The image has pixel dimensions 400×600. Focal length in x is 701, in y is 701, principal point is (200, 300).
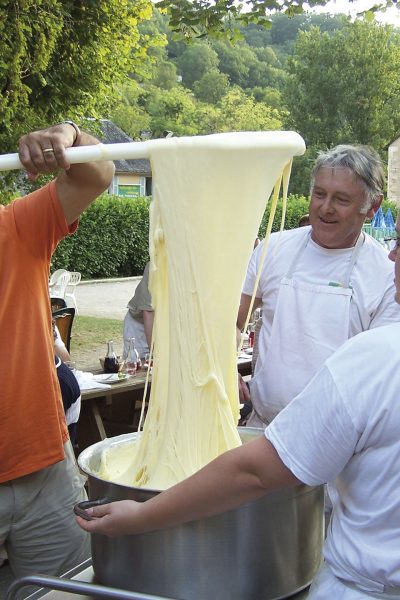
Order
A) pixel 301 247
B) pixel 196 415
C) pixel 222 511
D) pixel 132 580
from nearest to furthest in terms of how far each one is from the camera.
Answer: pixel 222 511 < pixel 132 580 < pixel 196 415 < pixel 301 247

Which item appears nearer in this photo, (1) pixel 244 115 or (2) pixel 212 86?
(1) pixel 244 115

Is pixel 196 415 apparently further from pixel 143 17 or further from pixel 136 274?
pixel 136 274

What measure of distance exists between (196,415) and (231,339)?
0.61ft

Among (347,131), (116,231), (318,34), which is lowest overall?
(347,131)

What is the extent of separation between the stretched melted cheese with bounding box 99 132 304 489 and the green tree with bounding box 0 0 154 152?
5.30 meters

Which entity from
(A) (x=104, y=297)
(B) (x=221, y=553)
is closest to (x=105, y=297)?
(A) (x=104, y=297)

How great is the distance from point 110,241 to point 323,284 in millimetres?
16978

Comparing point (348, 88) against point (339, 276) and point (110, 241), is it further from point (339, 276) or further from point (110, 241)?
point (339, 276)

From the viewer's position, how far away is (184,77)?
7806 centimetres

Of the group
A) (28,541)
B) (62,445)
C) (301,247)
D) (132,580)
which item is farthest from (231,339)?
(301,247)

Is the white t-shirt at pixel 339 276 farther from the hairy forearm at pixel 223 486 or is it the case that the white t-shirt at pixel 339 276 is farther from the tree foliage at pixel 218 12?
the tree foliage at pixel 218 12

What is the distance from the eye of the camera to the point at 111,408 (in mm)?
5266

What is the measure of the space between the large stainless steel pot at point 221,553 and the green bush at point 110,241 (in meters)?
16.5

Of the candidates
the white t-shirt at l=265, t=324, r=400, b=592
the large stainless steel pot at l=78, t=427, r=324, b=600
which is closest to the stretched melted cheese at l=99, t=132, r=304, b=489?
the large stainless steel pot at l=78, t=427, r=324, b=600
